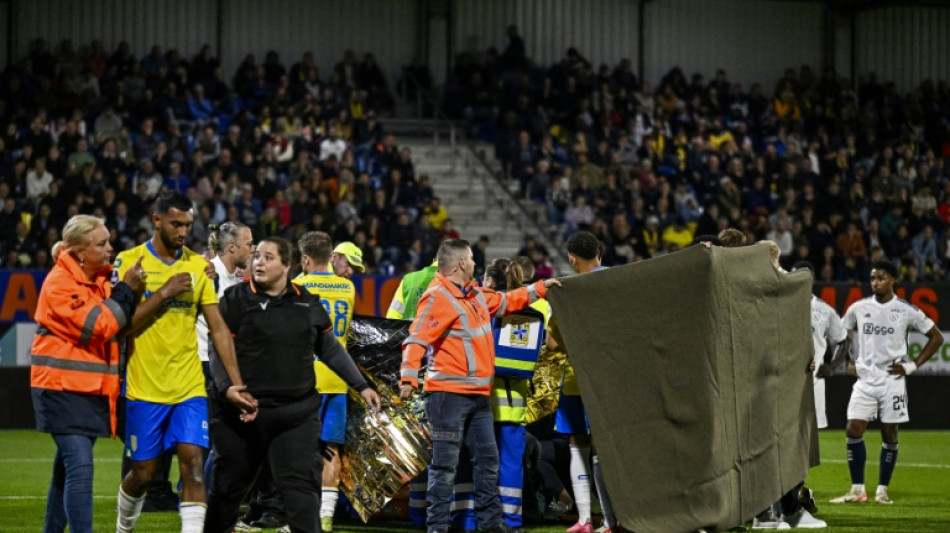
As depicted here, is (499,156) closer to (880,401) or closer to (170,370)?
(880,401)

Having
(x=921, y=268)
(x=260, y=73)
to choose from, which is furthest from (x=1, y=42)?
(x=921, y=268)

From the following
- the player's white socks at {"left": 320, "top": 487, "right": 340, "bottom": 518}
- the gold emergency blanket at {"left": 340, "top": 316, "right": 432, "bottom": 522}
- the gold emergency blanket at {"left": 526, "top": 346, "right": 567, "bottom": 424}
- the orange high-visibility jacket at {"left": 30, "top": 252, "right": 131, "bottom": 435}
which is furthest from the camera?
the gold emergency blanket at {"left": 526, "top": 346, "right": 567, "bottom": 424}

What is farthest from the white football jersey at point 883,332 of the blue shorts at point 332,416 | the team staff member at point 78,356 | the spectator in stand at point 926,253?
the spectator in stand at point 926,253

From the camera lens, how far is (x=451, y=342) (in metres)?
10.3

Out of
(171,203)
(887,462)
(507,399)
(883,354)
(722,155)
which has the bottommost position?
(887,462)

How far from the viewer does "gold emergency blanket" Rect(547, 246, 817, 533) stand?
30.3 feet

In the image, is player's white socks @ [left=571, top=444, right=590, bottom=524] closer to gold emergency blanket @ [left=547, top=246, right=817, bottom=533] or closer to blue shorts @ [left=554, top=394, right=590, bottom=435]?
blue shorts @ [left=554, top=394, right=590, bottom=435]

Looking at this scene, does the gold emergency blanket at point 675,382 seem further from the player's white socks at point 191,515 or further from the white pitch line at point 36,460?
the white pitch line at point 36,460

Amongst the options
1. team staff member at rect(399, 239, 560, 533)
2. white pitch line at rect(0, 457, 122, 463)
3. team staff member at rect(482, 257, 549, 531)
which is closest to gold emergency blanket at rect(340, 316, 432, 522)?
team staff member at rect(482, 257, 549, 531)

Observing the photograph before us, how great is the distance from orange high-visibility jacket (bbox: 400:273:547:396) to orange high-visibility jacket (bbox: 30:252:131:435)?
98.9 inches

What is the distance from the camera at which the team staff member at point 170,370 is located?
856 centimetres

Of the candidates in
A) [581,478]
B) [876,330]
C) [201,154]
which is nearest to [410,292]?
[581,478]

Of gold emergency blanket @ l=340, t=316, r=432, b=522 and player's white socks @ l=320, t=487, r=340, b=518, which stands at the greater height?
gold emergency blanket @ l=340, t=316, r=432, b=522

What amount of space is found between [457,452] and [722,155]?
2270 centimetres
